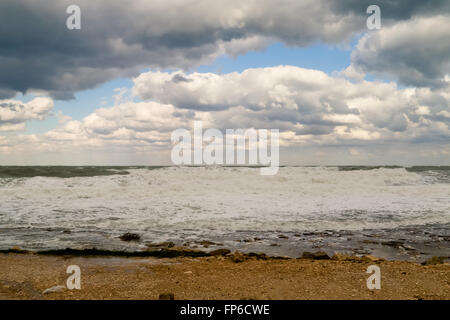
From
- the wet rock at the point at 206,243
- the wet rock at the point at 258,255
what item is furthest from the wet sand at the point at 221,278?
the wet rock at the point at 206,243

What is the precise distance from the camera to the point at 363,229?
1123 centimetres

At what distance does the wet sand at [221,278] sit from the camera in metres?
5.11

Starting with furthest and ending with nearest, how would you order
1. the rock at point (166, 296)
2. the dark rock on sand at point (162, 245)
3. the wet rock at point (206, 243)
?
the wet rock at point (206, 243), the dark rock on sand at point (162, 245), the rock at point (166, 296)

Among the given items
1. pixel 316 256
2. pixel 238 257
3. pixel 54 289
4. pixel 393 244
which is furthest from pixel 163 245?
pixel 393 244

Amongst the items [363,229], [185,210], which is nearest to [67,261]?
[185,210]

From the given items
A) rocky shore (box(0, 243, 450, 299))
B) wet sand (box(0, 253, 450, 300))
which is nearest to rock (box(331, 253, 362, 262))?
rocky shore (box(0, 243, 450, 299))

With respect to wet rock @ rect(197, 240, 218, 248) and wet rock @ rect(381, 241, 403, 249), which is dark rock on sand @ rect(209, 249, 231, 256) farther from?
wet rock @ rect(381, 241, 403, 249)

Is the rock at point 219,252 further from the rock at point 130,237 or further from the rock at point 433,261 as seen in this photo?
the rock at point 433,261

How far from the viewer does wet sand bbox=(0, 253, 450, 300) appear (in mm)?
5113

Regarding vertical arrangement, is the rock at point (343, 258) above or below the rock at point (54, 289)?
below

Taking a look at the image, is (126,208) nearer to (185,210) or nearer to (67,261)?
(185,210)
